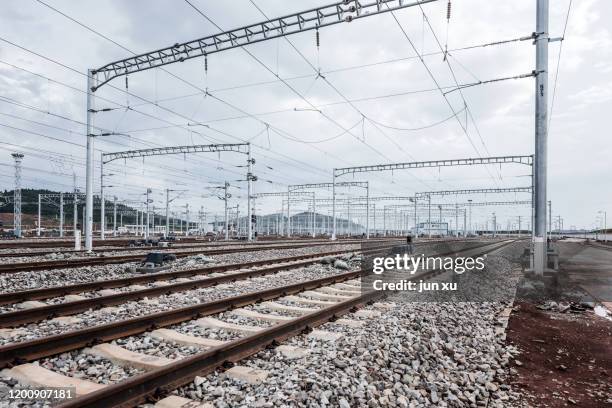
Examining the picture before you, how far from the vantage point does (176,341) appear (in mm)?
5828

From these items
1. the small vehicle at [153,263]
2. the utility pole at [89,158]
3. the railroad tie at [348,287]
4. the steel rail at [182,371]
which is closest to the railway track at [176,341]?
the steel rail at [182,371]

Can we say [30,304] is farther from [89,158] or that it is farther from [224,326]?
[89,158]

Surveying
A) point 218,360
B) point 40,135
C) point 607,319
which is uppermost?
point 40,135

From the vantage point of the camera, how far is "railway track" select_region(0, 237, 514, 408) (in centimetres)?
390

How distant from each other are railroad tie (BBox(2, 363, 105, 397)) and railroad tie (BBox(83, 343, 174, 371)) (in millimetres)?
563

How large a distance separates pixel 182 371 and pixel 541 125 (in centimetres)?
1307

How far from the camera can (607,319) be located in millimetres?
8883

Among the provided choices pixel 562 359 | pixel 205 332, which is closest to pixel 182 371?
pixel 205 332

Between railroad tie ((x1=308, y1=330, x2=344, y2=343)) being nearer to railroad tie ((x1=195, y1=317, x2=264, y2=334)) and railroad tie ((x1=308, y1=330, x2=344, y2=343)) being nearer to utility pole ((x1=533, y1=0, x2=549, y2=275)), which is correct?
railroad tie ((x1=195, y1=317, x2=264, y2=334))

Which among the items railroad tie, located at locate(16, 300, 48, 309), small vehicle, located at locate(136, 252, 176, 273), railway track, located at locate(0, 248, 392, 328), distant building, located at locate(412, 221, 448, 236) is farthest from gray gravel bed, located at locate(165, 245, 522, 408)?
distant building, located at locate(412, 221, 448, 236)

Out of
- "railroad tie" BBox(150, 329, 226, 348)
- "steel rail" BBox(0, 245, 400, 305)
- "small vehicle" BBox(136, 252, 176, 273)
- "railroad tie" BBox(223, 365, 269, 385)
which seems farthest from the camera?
"small vehicle" BBox(136, 252, 176, 273)

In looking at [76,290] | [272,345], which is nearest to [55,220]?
[76,290]

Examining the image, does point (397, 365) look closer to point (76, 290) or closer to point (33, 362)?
point (33, 362)

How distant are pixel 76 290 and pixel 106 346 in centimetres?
440
